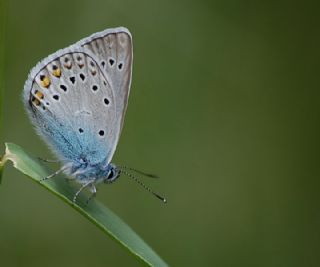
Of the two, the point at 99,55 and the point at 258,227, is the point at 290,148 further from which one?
the point at 99,55

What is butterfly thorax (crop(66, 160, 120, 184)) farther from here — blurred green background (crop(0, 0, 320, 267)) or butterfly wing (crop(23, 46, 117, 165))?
blurred green background (crop(0, 0, 320, 267))

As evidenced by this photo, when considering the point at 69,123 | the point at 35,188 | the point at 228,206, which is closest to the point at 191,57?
the point at 228,206

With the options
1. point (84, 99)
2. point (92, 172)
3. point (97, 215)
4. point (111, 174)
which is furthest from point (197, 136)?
point (97, 215)

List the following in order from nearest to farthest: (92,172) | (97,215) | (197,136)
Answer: (97,215) < (92,172) < (197,136)

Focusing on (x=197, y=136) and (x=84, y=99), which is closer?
(x=84, y=99)

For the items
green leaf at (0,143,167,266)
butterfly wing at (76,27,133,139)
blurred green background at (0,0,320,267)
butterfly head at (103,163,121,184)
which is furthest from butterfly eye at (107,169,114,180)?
blurred green background at (0,0,320,267)

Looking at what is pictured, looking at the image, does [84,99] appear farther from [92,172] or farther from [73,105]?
[92,172]

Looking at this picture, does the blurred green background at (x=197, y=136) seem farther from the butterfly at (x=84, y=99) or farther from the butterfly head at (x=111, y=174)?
the butterfly at (x=84, y=99)

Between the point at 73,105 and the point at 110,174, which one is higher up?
the point at 73,105
